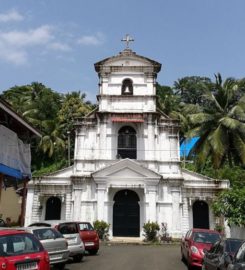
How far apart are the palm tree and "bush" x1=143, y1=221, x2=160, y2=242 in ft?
24.7

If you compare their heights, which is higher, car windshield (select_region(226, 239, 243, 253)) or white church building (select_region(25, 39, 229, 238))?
white church building (select_region(25, 39, 229, 238))

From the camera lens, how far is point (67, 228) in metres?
14.6

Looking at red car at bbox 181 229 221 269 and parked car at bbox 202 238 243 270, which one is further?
red car at bbox 181 229 221 269

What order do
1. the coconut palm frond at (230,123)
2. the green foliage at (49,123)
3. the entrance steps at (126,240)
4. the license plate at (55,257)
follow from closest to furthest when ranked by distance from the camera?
the license plate at (55,257)
the entrance steps at (126,240)
the coconut palm frond at (230,123)
the green foliage at (49,123)

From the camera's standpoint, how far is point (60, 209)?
27.1 m

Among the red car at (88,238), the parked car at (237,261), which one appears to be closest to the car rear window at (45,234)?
the red car at (88,238)

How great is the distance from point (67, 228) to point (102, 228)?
10118mm

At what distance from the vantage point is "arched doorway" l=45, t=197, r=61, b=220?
2702cm

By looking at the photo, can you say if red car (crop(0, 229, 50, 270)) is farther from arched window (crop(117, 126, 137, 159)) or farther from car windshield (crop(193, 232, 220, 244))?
arched window (crop(117, 126, 137, 159))

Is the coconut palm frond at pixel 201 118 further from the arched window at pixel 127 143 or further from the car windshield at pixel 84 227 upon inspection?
the car windshield at pixel 84 227

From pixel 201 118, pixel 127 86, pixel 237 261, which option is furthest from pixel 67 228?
pixel 201 118

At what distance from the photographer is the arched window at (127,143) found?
27562mm

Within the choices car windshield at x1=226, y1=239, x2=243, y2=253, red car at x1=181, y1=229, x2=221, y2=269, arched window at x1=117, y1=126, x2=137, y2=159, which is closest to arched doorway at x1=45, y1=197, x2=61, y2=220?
arched window at x1=117, y1=126, x2=137, y2=159

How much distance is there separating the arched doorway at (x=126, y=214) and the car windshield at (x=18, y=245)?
1793 centimetres
